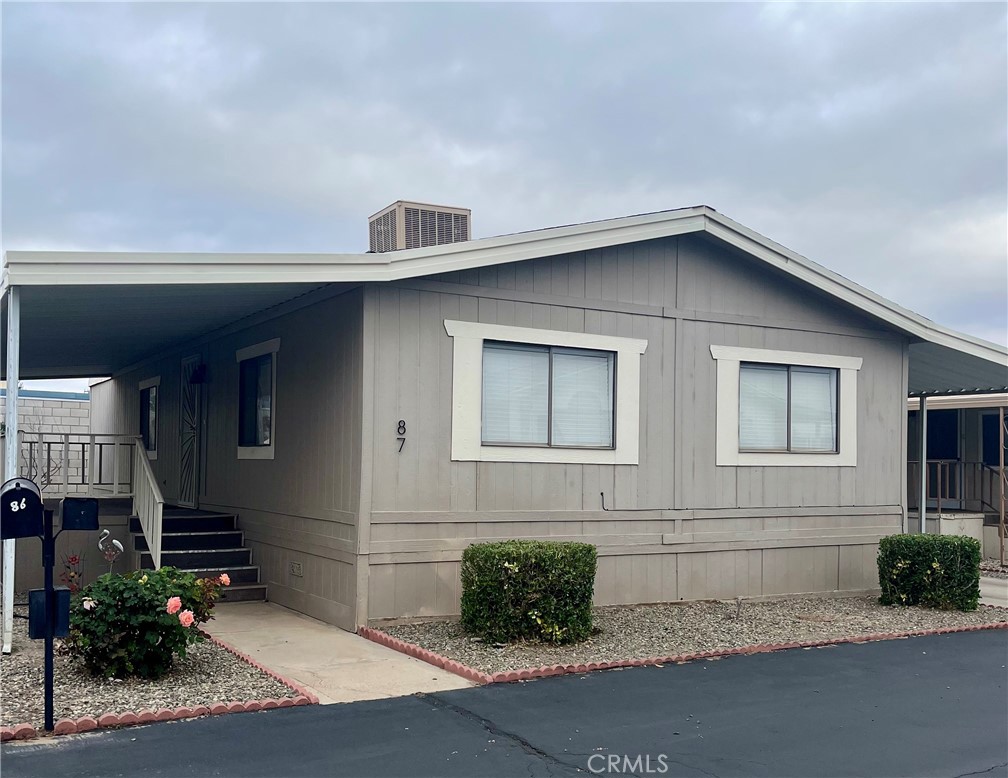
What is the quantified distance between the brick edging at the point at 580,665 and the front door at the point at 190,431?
553cm

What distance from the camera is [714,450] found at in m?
11.2

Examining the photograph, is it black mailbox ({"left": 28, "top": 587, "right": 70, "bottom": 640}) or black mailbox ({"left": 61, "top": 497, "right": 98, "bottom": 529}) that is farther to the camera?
black mailbox ({"left": 61, "top": 497, "right": 98, "bottom": 529})

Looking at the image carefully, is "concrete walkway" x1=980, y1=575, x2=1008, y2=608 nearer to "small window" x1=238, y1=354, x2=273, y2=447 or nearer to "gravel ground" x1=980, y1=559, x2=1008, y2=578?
"gravel ground" x1=980, y1=559, x2=1008, y2=578

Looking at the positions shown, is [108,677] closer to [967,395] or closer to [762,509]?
A: [762,509]

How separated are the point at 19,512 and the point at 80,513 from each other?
0.80 m

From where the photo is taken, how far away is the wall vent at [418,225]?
1107 centimetres

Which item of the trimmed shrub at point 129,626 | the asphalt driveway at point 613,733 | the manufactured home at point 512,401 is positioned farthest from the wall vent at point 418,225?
the asphalt driveway at point 613,733

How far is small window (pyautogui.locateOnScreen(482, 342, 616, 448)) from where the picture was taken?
32.4 ft

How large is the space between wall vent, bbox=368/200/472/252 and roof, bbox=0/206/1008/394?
5.07 feet

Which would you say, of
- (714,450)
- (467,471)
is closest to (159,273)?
(467,471)

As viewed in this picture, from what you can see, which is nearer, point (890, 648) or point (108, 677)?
point (108, 677)

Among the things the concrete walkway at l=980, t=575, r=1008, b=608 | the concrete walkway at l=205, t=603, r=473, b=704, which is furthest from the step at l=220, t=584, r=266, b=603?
the concrete walkway at l=980, t=575, r=1008, b=608

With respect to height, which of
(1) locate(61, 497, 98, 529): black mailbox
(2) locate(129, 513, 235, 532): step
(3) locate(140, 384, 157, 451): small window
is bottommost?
(2) locate(129, 513, 235, 532): step

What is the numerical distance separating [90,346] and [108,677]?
7.93 metres
